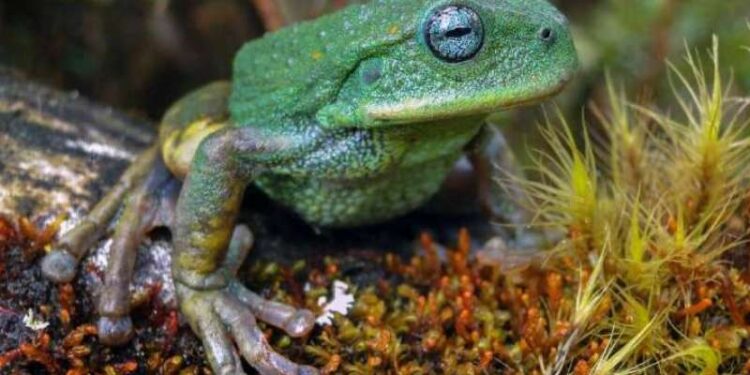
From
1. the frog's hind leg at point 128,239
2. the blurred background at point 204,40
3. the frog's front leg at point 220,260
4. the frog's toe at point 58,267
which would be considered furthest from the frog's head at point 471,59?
the blurred background at point 204,40

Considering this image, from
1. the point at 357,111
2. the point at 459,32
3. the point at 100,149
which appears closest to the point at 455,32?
the point at 459,32

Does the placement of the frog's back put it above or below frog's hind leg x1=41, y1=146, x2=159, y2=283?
above

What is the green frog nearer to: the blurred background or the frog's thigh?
the frog's thigh

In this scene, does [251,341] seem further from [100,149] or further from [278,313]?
[100,149]

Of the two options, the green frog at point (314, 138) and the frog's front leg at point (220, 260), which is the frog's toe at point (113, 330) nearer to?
the green frog at point (314, 138)

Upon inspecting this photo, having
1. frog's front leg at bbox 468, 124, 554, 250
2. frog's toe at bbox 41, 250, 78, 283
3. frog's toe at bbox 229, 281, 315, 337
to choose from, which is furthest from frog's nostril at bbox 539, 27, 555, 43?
frog's toe at bbox 41, 250, 78, 283

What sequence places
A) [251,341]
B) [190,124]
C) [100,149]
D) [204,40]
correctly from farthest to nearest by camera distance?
[204,40]
[100,149]
[190,124]
[251,341]
